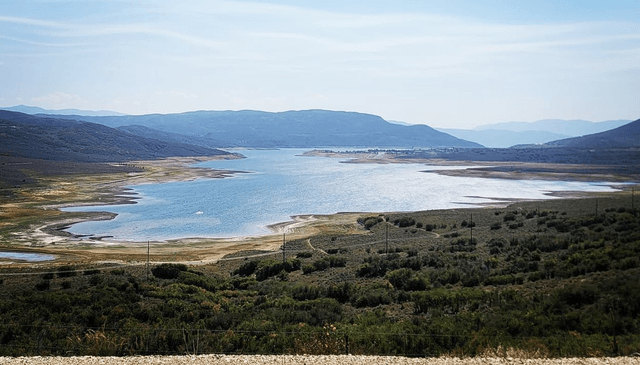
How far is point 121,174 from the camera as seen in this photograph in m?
92.8

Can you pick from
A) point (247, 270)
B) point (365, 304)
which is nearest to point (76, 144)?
point (247, 270)

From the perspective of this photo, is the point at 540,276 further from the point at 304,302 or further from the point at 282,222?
the point at 282,222

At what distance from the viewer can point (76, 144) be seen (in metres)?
134

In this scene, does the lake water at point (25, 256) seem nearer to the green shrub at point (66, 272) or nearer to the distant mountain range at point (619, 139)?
the green shrub at point (66, 272)

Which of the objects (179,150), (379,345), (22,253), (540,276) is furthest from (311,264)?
(179,150)

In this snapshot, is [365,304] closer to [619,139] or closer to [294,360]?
[294,360]

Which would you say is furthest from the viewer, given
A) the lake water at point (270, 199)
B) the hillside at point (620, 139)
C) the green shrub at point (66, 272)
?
the hillside at point (620, 139)

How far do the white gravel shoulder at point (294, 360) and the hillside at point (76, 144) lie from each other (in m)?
104

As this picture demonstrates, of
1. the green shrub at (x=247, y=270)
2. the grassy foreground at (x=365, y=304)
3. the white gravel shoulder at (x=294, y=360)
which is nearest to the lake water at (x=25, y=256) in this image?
the grassy foreground at (x=365, y=304)

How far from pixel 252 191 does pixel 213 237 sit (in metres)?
31.6

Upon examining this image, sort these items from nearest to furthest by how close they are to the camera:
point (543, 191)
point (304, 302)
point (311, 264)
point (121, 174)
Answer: point (304, 302) → point (311, 264) → point (543, 191) → point (121, 174)

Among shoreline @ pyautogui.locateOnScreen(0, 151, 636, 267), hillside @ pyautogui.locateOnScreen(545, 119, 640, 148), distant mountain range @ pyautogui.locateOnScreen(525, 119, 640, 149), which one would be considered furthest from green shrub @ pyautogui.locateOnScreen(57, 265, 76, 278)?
hillside @ pyautogui.locateOnScreen(545, 119, 640, 148)

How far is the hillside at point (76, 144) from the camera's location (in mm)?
110913

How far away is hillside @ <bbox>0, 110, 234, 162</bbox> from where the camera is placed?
364 feet
